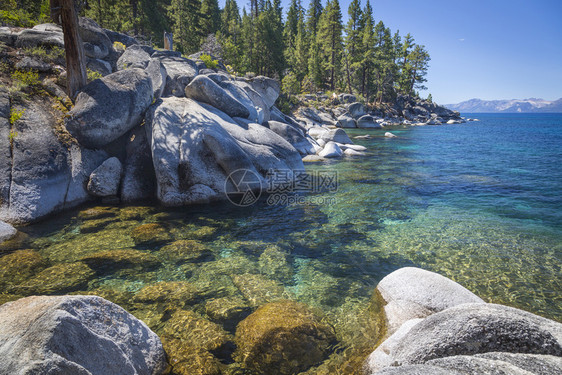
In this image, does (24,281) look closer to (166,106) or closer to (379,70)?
(166,106)

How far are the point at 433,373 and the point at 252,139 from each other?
13.0 m

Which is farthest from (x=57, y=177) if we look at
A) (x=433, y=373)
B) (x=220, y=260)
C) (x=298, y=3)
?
(x=298, y=3)

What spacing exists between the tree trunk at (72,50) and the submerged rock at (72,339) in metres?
12.1

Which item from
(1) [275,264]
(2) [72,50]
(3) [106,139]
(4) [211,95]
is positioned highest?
(2) [72,50]

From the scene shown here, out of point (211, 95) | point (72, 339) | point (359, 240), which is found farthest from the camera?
point (211, 95)

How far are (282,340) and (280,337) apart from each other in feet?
0.20

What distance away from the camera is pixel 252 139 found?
1430 cm

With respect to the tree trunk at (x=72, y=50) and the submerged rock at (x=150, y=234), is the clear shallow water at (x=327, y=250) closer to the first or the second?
the submerged rock at (x=150, y=234)

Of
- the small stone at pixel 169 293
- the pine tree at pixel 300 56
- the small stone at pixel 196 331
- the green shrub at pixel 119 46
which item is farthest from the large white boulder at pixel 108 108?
the pine tree at pixel 300 56

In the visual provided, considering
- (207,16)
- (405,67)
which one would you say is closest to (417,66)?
(405,67)

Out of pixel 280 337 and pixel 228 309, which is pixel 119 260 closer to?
pixel 228 309

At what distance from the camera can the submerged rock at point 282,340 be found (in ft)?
14.6

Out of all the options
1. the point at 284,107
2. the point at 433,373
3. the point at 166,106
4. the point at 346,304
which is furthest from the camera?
the point at 284,107

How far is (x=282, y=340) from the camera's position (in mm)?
4730
